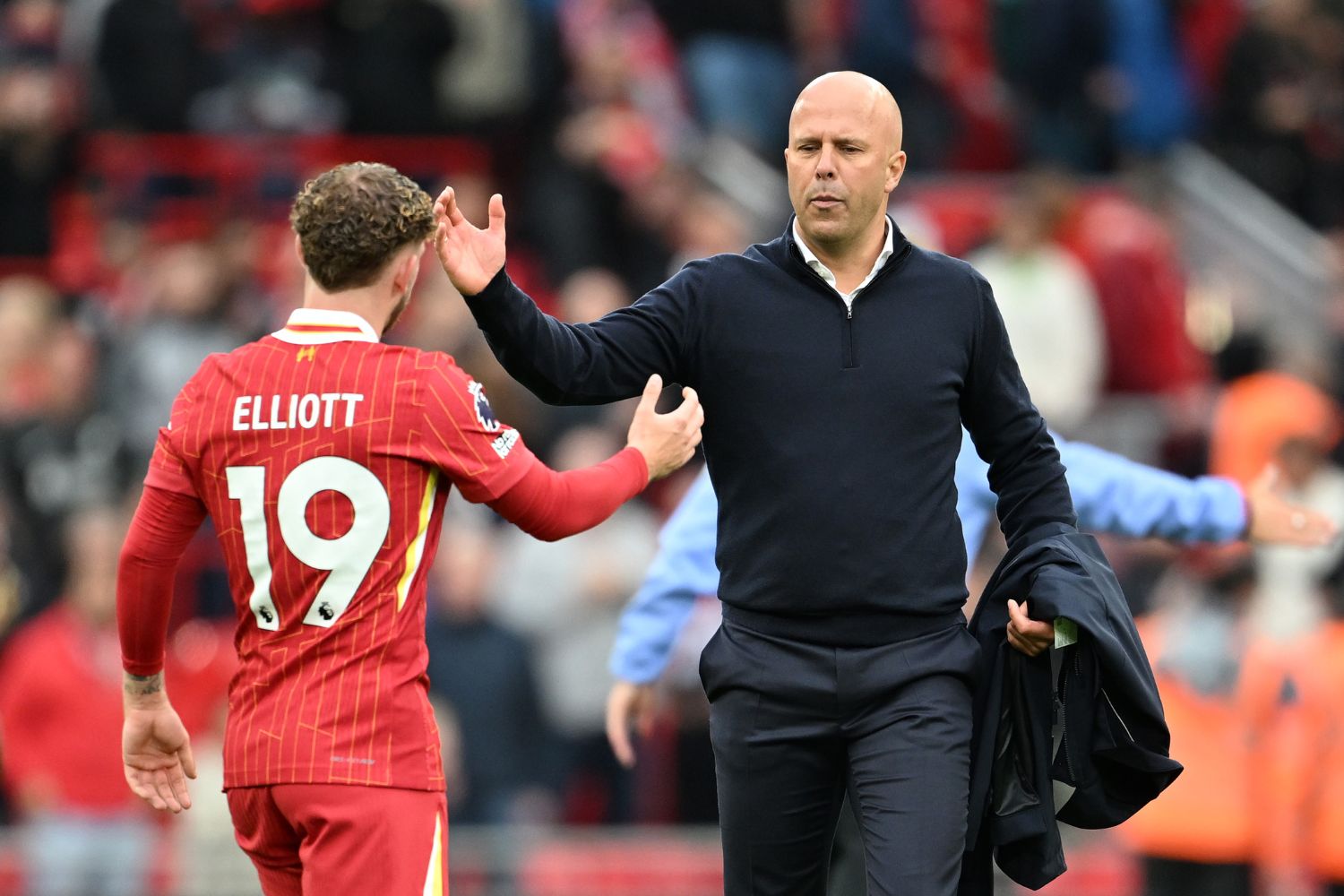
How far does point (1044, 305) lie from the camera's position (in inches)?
433

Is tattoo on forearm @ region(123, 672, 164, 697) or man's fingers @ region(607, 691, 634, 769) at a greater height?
tattoo on forearm @ region(123, 672, 164, 697)

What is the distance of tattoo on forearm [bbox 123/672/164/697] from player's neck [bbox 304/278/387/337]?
3.12 ft

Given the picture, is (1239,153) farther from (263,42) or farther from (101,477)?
(101,477)

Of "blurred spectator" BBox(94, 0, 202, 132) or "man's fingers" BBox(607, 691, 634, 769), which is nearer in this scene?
"man's fingers" BBox(607, 691, 634, 769)

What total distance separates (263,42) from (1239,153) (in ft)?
20.1

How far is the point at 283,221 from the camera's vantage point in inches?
Result: 485

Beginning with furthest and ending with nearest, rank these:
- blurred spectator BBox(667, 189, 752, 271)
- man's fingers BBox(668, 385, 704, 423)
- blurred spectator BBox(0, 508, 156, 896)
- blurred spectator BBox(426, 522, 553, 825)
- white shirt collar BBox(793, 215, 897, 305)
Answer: blurred spectator BBox(667, 189, 752, 271), blurred spectator BBox(426, 522, 553, 825), blurred spectator BBox(0, 508, 156, 896), white shirt collar BBox(793, 215, 897, 305), man's fingers BBox(668, 385, 704, 423)

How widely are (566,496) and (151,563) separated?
36.4 inches

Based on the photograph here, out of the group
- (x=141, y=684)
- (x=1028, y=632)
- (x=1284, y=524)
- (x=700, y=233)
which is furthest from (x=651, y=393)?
(x=700, y=233)

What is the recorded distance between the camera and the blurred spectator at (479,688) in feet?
31.9

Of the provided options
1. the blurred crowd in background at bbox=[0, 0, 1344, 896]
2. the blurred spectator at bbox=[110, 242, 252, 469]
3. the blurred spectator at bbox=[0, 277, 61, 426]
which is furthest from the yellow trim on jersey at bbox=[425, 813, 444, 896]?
the blurred spectator at bbox=[0, 277, 61, 426]

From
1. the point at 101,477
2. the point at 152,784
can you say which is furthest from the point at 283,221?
the point at 152,784

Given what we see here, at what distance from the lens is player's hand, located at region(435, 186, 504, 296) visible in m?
4.73

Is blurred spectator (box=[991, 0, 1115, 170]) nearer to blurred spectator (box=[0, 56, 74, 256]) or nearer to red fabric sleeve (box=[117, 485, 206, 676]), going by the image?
blurred spectator (box=[0, 56, 74, 256])
